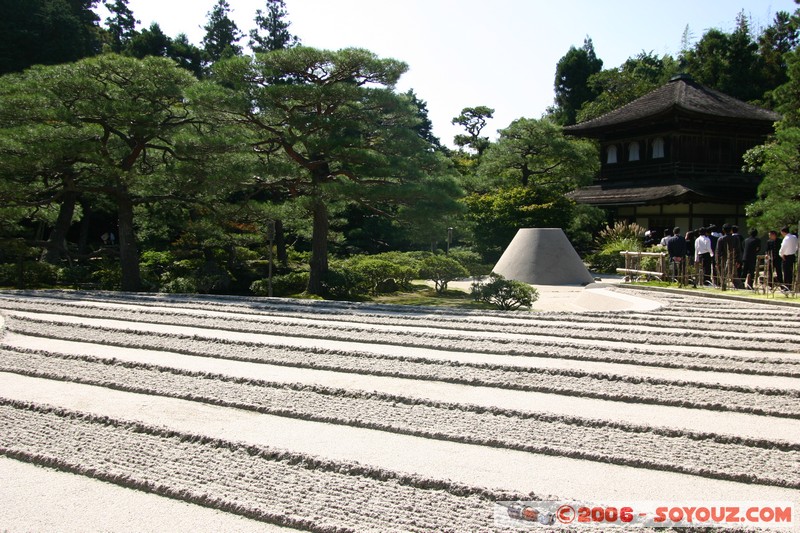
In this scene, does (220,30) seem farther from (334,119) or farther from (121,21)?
(334,119)

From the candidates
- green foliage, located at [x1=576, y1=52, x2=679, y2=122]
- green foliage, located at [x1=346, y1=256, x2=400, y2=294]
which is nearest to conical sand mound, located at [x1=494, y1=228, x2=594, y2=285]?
green foliage, located at [x1=346, y1=256, x2=400, y2=294]

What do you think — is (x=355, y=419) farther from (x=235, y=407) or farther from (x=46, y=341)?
(x=46, y=341)

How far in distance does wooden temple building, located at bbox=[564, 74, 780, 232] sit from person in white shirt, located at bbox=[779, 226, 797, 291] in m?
9.56

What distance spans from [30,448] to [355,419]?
5.92 ft

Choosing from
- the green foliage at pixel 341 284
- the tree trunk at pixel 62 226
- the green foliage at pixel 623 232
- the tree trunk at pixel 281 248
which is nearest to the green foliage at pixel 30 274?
the tree trunk at pixel 62 226

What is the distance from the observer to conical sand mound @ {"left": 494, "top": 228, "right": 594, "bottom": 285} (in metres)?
15.5

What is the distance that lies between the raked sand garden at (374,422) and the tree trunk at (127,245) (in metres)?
5.85

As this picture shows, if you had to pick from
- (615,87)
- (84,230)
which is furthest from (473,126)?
(84,230)

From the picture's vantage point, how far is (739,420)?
430 cm

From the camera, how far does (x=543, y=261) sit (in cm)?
1563

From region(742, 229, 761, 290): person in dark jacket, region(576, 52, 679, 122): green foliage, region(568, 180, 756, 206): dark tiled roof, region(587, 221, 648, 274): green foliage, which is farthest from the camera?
region(576, 52, 679, 122): green foliage

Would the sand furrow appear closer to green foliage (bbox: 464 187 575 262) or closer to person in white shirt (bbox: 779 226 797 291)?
person in white shirt (bbox: 779 226 797 291)

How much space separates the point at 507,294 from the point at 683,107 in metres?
13.2

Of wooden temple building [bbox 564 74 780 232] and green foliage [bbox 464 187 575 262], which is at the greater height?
wooden temple building [bbox 564 74 780 232]
